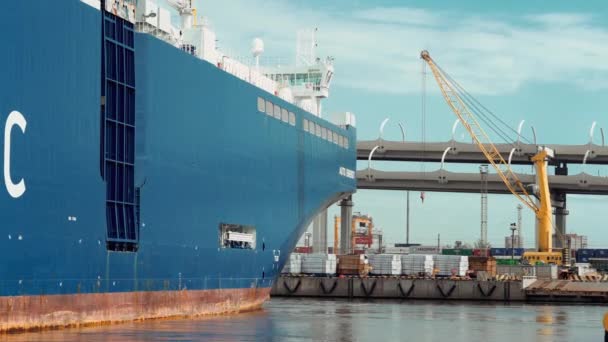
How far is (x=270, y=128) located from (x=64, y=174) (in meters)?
17.6

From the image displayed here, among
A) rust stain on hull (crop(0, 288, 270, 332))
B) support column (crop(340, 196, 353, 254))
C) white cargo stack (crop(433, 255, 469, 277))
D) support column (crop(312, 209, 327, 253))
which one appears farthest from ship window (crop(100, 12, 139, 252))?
support column (crop(340, 196, 353, 254))

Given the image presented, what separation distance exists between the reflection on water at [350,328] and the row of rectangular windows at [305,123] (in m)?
9.07

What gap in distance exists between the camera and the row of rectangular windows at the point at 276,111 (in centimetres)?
4716

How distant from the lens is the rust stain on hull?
29.2m

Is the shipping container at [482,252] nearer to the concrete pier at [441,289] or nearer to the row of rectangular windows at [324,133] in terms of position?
the concrete pier at [441,289]

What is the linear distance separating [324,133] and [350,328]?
1803 cm

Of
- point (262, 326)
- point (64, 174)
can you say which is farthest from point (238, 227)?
point (64, 174)

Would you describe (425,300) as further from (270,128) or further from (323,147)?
(270,128)

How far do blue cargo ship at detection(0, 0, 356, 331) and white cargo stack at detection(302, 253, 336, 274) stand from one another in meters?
30.0

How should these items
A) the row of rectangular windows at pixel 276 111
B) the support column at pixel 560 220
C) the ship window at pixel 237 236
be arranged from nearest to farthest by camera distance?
the ship window at pixel 237 236 → the row of rectangular windows at pixel 276 111 → the support column at pixel 560 220

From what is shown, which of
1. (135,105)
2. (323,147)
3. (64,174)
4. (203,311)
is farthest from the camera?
(323,147)

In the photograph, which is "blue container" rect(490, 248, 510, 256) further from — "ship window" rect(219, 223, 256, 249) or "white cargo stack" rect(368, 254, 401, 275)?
"ship window" rect(219, 223, 256, 249)

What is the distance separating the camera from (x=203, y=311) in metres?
41.4

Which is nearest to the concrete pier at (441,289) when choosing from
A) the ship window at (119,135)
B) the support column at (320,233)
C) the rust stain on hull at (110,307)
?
the support column at (320,233)
